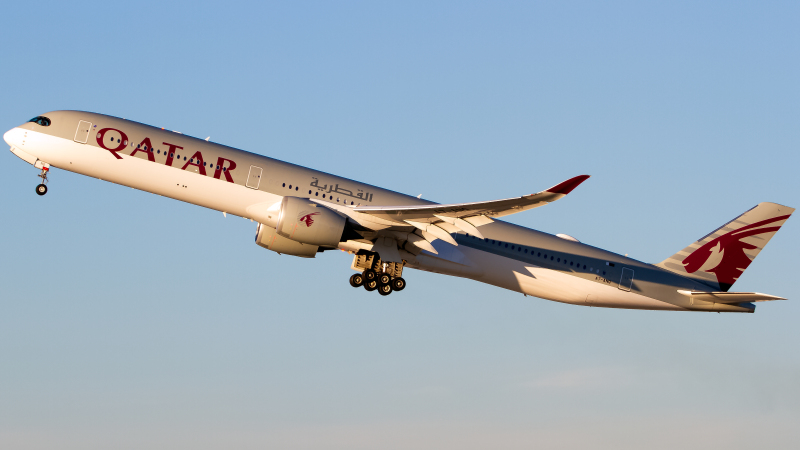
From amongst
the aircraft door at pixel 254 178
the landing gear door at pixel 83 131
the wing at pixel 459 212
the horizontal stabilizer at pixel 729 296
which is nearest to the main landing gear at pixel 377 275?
the wing at pixel 459 212

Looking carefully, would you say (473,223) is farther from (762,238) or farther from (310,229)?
(762,238)

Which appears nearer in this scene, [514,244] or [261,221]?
[261,221]

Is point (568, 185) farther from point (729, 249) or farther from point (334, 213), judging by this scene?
point (729, 249)

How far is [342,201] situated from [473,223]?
6224 millimetres

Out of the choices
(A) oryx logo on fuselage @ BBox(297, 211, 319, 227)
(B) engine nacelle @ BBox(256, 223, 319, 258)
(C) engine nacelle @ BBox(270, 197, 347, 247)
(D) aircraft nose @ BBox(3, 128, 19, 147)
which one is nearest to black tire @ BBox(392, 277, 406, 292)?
(B) engine nacelle @ BBox(256, 223, 319, 258)

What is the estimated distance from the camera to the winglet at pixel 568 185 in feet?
104

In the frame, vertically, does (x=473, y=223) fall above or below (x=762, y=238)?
below

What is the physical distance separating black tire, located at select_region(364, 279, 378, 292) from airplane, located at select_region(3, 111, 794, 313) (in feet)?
0.15

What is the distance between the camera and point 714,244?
46.4 meters

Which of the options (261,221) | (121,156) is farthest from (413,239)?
(121,156)

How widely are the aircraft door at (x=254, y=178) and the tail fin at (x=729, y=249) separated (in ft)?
67.4

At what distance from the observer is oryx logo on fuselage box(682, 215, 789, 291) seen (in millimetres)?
46000

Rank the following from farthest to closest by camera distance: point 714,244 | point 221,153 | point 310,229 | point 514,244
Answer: point 714,244
point 514,244
point 221,153
point 310,229

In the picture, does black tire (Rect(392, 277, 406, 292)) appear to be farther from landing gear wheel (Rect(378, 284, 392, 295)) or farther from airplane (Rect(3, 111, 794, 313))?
landing gear wheel (Rect(378, 284, 392, 295))
